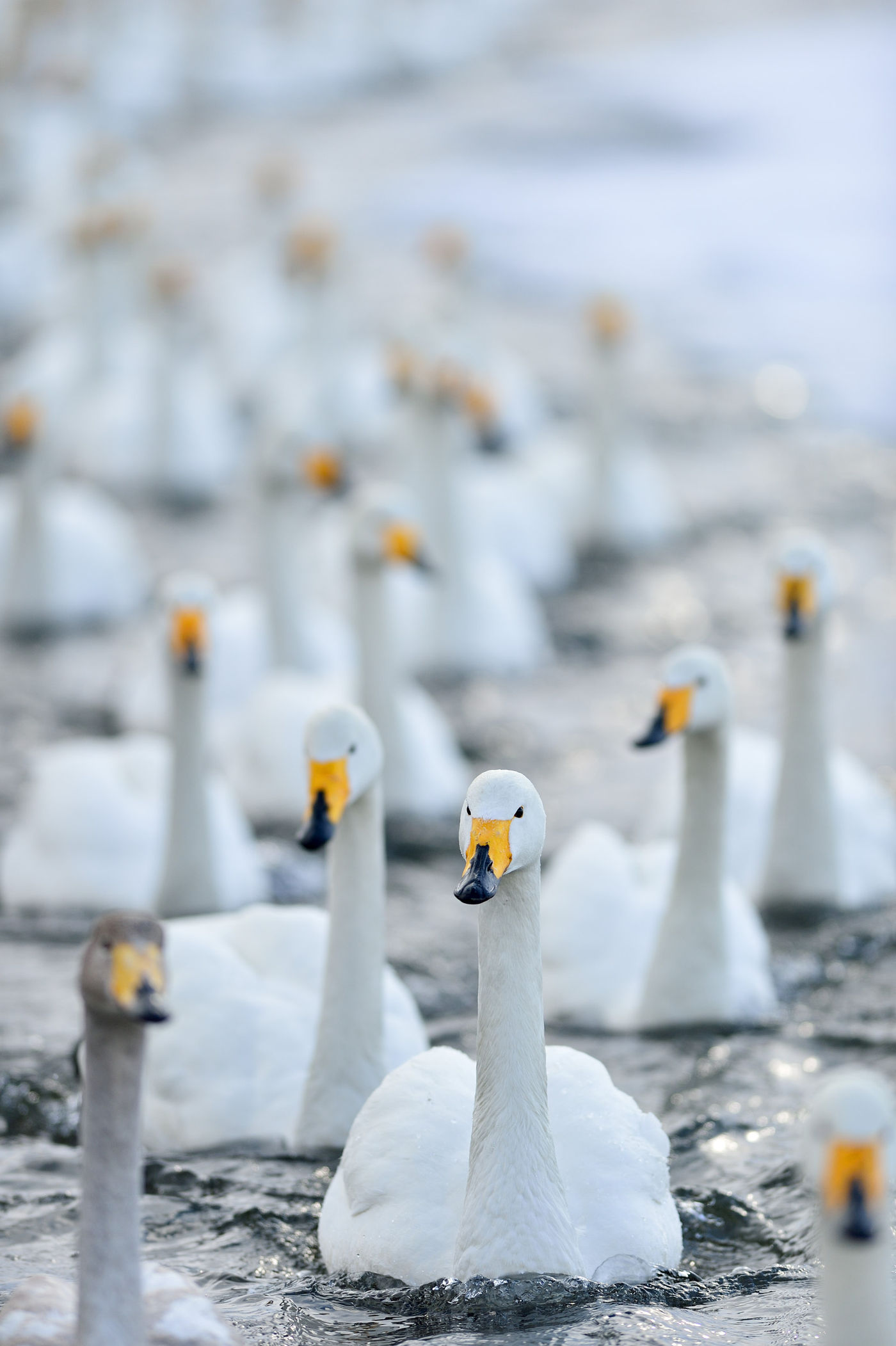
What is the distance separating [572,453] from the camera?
16.5 meters

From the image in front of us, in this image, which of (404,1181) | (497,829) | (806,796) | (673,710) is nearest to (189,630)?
(673,710)

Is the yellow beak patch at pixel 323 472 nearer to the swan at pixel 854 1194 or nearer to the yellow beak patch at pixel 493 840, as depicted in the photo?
the yellow beak patch at pixel 493 840

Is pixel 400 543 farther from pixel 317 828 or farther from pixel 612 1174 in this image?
pixel 612 1174

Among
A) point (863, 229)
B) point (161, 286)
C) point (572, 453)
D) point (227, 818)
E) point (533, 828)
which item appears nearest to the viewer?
point (533, 828)

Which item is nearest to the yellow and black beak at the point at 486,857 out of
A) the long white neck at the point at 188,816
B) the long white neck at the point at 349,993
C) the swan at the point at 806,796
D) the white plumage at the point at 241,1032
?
the long white neck at the point at 349,993

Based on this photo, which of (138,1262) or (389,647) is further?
(389,647)

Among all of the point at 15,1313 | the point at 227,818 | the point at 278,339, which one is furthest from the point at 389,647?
the point at 278,339

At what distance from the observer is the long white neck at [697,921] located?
8.04 meters

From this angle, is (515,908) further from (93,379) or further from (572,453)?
(93,379)

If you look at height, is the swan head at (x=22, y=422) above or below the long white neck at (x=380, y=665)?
above

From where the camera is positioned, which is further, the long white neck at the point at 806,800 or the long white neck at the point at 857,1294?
the long white neck at the point at 806,800

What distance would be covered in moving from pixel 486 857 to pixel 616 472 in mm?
10178

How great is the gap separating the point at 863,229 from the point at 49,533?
16044 mm

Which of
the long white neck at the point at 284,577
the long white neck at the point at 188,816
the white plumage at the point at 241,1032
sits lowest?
the white plumage at the point at 241,1032
